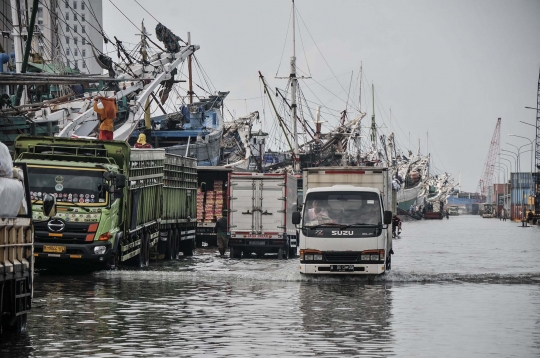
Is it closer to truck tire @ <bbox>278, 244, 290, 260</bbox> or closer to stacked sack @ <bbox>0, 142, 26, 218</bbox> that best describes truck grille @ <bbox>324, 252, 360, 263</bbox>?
stacked sack @ <bbox>0, 142, 26, 218</bbox>

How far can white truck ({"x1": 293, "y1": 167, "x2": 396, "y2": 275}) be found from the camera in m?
26.2

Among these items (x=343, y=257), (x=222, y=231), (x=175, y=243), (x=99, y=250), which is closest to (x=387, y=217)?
(x=343, y=257)

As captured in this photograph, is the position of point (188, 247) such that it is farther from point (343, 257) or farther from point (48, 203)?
point (48, 203)

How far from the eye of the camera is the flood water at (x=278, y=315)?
13812 mm

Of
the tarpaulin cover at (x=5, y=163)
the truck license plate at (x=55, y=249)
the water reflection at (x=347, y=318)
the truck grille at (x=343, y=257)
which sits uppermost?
the tarpaulin cover at (x=5, y=163)

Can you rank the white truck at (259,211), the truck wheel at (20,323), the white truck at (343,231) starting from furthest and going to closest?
the white truck at (259,211) → the white truck at (343,231) → the truck wheel at (20,323)

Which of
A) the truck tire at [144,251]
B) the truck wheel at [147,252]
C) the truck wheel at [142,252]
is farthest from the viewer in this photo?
the truck wheel at [147,252]

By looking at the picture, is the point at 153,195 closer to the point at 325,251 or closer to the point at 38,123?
the point at 325,251

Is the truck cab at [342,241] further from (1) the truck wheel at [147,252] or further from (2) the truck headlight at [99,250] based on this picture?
(1) the truck wheel at [147,252]

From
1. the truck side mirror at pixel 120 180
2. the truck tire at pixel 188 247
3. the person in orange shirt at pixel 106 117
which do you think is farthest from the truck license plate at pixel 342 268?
the truck tire at pixel 188 247

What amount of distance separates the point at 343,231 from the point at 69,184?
20.7 feet

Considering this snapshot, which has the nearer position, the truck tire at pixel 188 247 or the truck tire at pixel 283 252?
the truck tire at pixel 283 252

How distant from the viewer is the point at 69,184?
26.3 m

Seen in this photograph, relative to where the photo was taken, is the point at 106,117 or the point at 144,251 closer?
the point at 144,251
